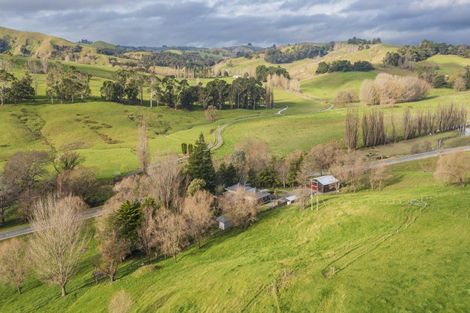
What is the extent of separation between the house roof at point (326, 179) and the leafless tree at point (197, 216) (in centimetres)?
3032

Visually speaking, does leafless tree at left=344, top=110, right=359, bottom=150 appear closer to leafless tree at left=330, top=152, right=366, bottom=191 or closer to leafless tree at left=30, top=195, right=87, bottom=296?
leafless tree at left=330, top=152, right=366, bottom=191

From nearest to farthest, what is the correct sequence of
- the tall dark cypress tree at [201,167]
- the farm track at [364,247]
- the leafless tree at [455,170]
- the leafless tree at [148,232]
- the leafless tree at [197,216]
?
1. the farm track at [364,247]
2. the leafless tree at [148,232]
3. the leafless tree at [197,216]
4. the leafless tree at [455,170]
5. the tall dark cypress tree at [201,167]

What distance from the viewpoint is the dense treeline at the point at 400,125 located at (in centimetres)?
12386

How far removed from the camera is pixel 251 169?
93.9 metres

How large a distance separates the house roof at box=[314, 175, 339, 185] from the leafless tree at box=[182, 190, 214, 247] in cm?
3032

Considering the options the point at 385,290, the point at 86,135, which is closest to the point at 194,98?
the point at 86,135

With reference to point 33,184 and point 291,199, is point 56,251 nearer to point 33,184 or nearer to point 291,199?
point 33,184

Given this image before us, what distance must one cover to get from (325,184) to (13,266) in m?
61.2

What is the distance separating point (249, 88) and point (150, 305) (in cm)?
16583

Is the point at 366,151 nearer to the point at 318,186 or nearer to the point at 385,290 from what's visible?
the point at 318,186

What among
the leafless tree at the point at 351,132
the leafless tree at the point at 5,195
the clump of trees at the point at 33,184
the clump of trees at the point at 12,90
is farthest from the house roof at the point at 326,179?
the clump of trees at the point at 12,90

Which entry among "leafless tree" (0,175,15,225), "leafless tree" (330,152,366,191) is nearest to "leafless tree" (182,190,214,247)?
"leafless tree" (330,152,366,191)

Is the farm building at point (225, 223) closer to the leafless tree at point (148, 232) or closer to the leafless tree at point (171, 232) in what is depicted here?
the leafless tree at point (171, 232)

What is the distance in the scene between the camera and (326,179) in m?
86.1
